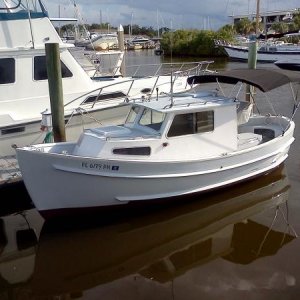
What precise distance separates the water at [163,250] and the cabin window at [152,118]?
169 centimetres

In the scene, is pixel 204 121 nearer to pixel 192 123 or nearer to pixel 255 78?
pixel 192 123

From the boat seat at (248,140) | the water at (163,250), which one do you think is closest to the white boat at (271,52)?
the boat seat at (248,140)

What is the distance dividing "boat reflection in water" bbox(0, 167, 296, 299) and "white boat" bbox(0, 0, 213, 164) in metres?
2.85

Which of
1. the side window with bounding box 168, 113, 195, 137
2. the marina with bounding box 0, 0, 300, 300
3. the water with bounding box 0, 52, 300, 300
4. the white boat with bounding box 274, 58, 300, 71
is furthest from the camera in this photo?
the white boat with bounding box 274, 58, 300, 71

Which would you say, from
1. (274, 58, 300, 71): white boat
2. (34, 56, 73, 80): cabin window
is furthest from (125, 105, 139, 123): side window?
(274, 58, 300, 71): white boat

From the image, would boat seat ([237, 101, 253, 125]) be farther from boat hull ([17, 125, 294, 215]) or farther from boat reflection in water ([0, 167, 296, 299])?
boat reflection in water ([0, 167, 296, 299])

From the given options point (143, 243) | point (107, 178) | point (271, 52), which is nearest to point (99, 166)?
point (107, 178)

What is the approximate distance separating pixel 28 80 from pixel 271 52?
35567 mm

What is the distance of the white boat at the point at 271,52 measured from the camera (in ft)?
131

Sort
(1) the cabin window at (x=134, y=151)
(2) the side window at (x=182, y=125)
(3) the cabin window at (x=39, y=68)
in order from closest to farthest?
(1) the cabin window at (x=134, y=151), (2) the side window at (x=182, y=125), (3) the cabin window at (x=39, y=68)

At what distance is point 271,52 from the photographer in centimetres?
4222

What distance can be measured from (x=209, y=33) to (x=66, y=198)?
57080 mm

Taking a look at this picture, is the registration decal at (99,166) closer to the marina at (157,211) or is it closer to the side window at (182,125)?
the marina at (157,211)

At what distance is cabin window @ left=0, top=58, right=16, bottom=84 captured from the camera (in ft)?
35.6
